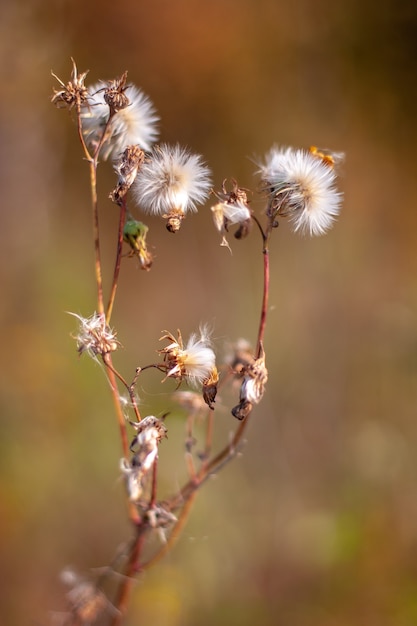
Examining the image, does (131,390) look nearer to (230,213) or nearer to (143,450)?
(143,450)

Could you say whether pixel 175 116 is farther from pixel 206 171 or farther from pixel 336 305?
pixel 206 171

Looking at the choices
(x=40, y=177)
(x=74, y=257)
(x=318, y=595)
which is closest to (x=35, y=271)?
(x=74, y=257)

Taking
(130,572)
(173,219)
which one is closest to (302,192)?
(173,219)

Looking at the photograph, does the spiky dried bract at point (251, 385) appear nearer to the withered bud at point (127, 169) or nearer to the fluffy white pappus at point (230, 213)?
the fluffy white pappus at point (230, 213)

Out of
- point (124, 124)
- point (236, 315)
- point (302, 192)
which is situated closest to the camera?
point (302, 192)

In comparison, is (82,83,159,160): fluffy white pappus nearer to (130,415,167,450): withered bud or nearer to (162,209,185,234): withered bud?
(162,209,185,234): withered bud

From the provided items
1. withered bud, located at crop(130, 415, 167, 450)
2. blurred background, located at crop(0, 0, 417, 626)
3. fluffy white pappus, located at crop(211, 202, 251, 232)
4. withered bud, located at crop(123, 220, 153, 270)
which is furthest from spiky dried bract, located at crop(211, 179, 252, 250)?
blurred background, located at crop(0, 0, 417, 626)
